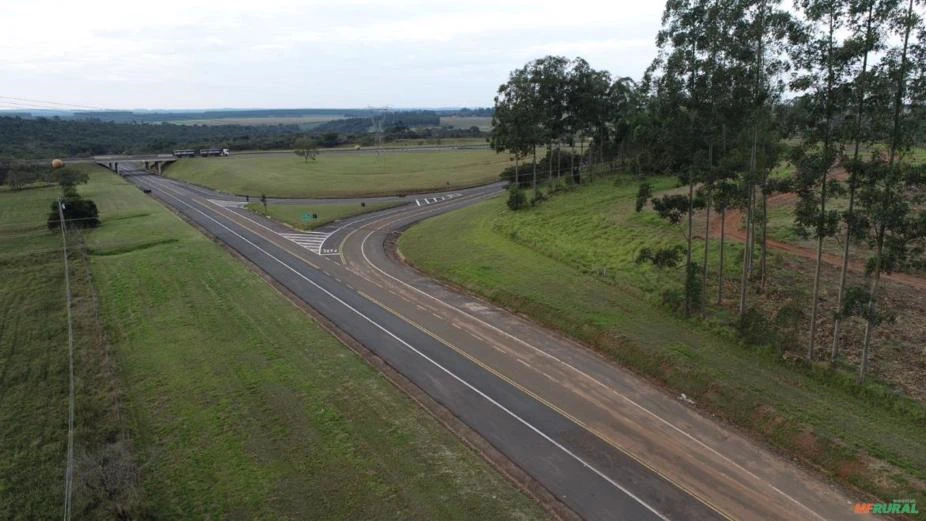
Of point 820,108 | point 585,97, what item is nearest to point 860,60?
point 820,108

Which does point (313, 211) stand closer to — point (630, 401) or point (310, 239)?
point (310, 239)

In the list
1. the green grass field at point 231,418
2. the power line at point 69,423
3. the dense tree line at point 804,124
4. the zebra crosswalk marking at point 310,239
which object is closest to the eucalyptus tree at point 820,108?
the dense tree line at point 804,124

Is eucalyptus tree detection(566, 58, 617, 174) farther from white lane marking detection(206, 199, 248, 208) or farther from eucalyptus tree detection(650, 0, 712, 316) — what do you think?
white lane marking detection(206, 199, 248, 208)

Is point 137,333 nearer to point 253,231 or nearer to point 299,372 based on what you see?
point 299,372

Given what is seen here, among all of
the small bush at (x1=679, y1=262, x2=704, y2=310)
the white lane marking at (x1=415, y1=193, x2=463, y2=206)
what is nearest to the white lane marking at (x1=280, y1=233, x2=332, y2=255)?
the white lane marking at (x1=415, y1=193, x2=463, y2=206)

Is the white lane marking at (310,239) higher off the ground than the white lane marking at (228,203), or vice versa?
the white lane marking at (228,203)

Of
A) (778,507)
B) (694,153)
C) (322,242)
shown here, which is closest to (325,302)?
(322,242)

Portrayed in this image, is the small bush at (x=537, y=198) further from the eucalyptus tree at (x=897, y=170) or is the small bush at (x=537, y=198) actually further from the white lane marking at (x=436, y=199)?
the eucalyptus tree at (x=897, y=170)

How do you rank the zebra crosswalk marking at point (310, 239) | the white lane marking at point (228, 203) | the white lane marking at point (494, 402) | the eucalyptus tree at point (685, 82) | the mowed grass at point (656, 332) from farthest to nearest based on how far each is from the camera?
the white lane marking at point (228, 203) < the zebra crosswalk marking at point (310, 239) < the eucalyptus tree at point (685, 82) < the mowed grass at point (656, 332) < the white lane marking at point (494, 402)
